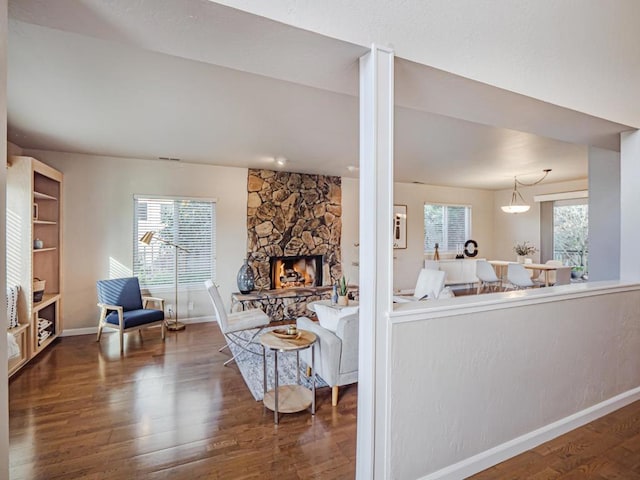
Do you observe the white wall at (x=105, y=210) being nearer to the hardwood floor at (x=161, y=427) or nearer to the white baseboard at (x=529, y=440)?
the hardwood floor at (x=161, y=427)

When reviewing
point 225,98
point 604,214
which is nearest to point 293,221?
point 225,98

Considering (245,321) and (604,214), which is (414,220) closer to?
(604,214)

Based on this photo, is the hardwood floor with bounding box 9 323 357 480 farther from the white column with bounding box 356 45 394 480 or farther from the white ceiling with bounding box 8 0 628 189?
the white ceiling with bounding box 8 0 628 189

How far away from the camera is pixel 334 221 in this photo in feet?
20.4

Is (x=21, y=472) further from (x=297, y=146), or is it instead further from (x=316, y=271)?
(x=316, y=271)

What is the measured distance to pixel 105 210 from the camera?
4.72m

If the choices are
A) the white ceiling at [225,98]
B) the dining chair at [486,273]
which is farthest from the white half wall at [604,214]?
the dining chair at [486,273]

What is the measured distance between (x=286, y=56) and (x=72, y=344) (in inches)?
180

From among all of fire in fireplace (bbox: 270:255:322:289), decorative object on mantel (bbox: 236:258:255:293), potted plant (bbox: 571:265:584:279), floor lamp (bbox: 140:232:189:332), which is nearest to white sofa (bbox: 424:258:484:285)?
potted plant (bbox: 571:265:584:279)

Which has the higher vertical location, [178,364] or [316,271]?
[316,271]

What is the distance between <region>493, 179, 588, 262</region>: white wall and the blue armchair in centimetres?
770

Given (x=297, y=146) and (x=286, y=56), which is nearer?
(x=286, y=56)

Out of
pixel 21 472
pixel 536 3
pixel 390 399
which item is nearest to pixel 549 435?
pixel 390 399

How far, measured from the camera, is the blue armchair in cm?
399
